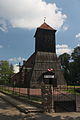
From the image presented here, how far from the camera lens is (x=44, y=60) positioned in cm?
3884

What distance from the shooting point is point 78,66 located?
216 feet

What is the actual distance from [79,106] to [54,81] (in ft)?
76.2

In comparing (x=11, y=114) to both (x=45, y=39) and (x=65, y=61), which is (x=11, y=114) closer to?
(x=45, y=39)

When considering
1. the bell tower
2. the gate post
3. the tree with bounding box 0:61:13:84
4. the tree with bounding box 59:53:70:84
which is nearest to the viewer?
the gate post

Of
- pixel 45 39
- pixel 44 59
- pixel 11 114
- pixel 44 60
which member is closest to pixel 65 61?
pixel 45 39

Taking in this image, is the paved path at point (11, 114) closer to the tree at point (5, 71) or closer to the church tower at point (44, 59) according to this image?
the church tower at point (44, 59)

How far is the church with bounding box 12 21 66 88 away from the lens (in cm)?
3675

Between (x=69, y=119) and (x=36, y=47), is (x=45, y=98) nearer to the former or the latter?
(x=69, y=119)

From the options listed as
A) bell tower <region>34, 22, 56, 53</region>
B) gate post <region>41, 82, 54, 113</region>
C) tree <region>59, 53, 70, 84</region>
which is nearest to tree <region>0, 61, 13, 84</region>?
tree <region>59, 53, 70, 84</region>

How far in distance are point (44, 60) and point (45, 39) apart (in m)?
4.96

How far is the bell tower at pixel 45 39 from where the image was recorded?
4003 cm

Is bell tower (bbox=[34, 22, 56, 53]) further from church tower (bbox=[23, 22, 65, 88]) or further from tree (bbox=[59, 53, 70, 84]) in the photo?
tree (bbox=[59, 53, 70, 84])

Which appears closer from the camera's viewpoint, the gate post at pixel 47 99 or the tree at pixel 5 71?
the gate post at pixel 47 99

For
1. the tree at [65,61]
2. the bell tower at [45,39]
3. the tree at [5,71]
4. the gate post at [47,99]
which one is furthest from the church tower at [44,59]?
the tree at [5,71]
